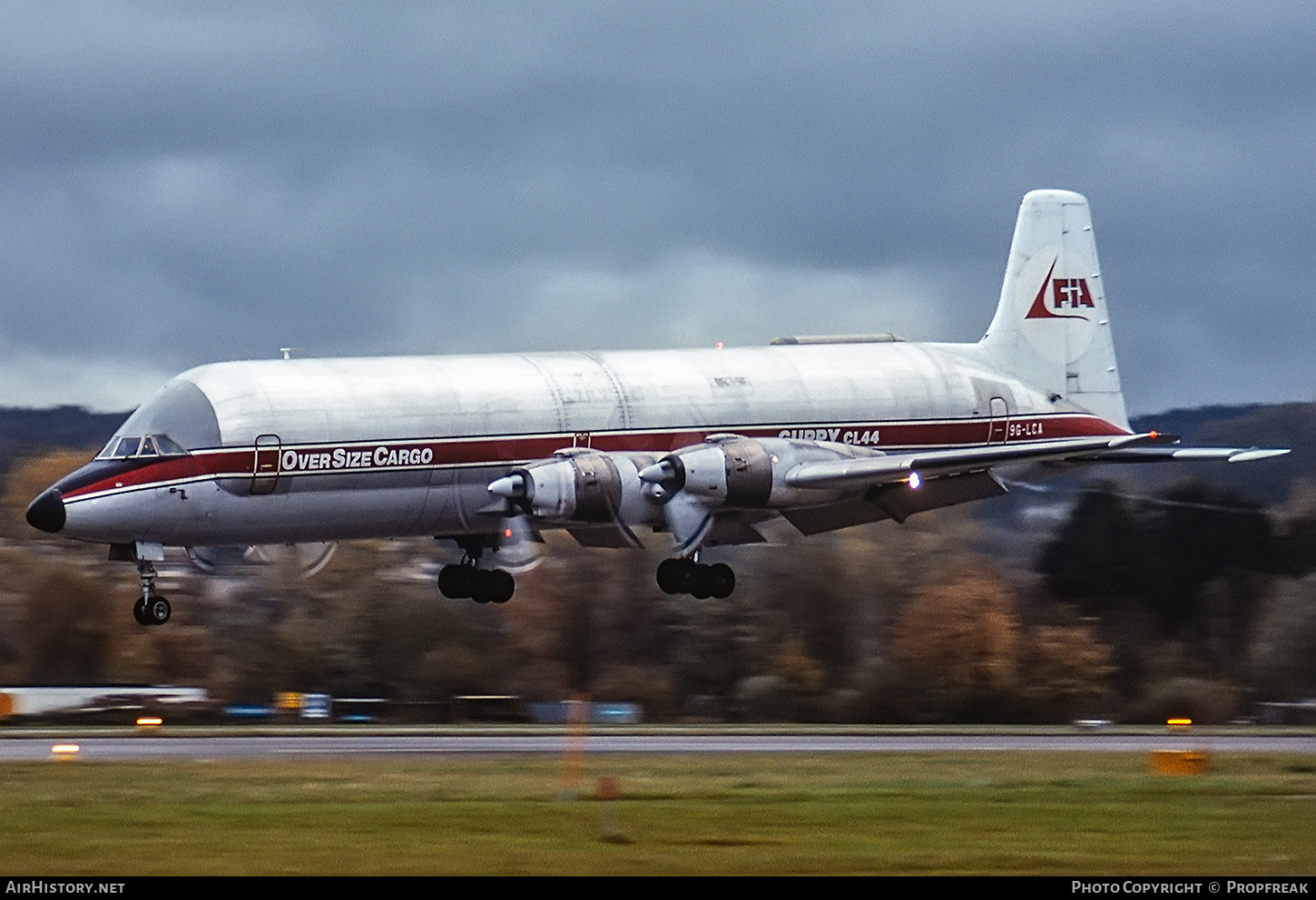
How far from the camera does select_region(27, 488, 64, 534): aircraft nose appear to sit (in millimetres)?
44594

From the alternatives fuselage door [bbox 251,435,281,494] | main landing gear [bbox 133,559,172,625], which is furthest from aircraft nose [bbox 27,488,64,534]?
fuselage door [bbox 251,435,281,494]

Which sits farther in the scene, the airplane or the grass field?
the airplane

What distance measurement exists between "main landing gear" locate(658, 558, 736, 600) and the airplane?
1.8 inches

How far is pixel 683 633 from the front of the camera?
3219 inches

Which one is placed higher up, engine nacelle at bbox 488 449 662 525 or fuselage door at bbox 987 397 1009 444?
fuselage door at bbox 987 397 1009 444

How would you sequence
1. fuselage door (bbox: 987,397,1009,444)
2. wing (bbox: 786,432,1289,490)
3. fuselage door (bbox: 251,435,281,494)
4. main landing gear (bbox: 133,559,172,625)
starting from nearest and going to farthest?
fuselage door (bbox: 251,435,281,494) < main landing gear (bbox: 133,559,172,625) < wing (bbox: 786,432,1289,490) < fuselage door (bbox: 987,397,1009,444)

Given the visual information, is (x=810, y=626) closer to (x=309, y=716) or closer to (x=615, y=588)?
(x=615, y=588)

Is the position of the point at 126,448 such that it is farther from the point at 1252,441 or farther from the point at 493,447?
the point at 1252,441

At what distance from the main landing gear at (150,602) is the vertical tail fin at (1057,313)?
806 inches

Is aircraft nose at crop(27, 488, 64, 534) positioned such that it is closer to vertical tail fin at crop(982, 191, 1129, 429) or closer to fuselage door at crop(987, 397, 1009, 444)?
fuselage door at crop(987, 397, 1009, 444)

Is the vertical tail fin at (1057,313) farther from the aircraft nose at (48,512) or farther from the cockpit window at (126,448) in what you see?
the aircraft nose at (48,512)

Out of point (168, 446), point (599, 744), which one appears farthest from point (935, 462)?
point (168, 446)

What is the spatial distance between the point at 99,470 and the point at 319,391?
4.69m

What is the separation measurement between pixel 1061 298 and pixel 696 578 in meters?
12.4
